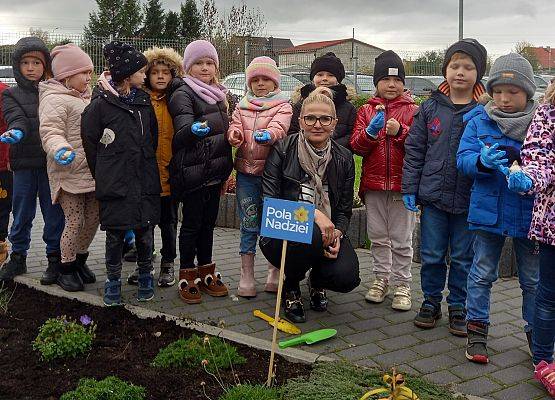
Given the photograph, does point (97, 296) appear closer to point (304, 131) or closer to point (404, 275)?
point (304, 131)

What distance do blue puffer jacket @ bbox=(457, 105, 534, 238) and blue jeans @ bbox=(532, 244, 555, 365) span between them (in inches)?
10.3

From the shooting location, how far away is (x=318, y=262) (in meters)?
4.39

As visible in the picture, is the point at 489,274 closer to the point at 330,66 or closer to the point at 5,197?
the point at 330,66

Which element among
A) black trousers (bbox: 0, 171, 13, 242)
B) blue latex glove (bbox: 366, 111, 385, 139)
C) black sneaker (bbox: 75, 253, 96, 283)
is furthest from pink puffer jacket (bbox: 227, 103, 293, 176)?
black trousers (bbox: 0, 171, 13, 242)

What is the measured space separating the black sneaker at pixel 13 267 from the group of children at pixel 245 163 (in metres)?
0.01

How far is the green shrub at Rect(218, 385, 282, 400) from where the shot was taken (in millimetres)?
2965

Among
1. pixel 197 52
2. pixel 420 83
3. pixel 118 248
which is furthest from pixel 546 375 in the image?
pixel 420 83

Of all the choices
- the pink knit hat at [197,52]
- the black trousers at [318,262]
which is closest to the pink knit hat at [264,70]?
the pink knit hat at [197,52]

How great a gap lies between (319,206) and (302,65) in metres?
14.6

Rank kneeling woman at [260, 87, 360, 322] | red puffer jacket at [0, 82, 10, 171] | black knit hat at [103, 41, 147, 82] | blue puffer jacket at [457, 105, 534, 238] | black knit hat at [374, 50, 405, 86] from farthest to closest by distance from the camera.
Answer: red puffer jacket at [0, 82, 10, 171] < black knit hat at [374, 50, 405, 86] < black knit hat at [103, 41, 147, 82] < kneeling woman at [260, 87, 360, 322] < blue puffer jacket at [457, 105, 534, 238]

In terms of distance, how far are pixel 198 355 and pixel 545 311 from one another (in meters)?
2.00

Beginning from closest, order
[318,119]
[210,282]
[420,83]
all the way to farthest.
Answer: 1. [318,119]
2. [210,282]
3. [420,83]

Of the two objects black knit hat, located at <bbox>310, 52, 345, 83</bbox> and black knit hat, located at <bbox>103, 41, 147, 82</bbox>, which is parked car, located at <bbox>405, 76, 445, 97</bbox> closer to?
black knit hat, located at <bbox>310, 52, 345, 83</bbox>

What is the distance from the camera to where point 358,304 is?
15.9 ft
